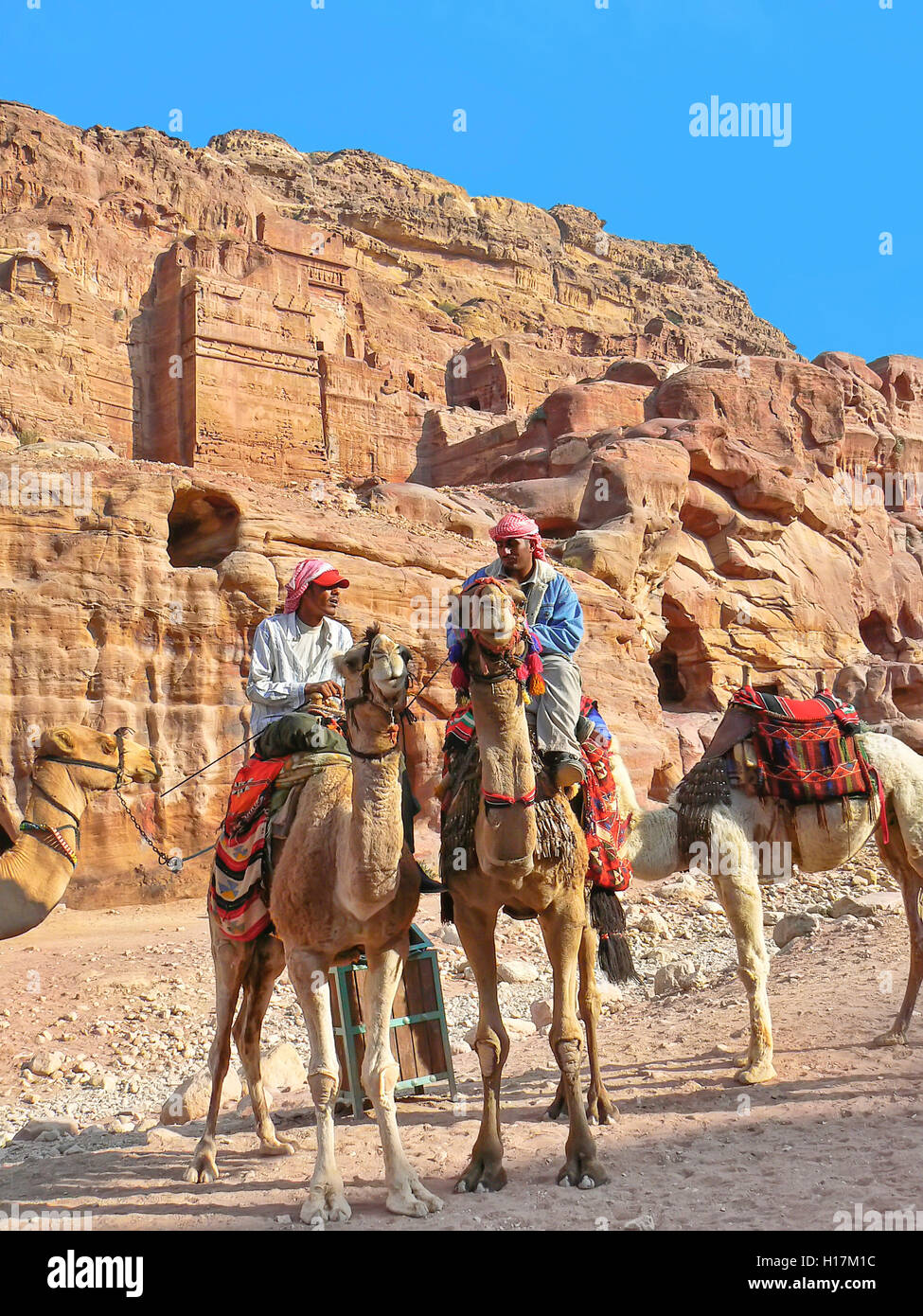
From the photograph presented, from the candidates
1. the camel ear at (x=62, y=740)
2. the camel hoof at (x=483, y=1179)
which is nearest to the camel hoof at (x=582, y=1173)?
the camel hoof at (x=483, y=1179)

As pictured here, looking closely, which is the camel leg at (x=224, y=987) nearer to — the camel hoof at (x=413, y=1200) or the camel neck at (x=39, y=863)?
the camel neck at (x=39, y=863)

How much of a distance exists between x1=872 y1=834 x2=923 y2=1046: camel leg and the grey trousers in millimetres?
3410

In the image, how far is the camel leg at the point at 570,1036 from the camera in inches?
195

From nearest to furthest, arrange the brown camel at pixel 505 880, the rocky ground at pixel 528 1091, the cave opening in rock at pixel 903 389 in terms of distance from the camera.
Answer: the brown camel at pixel 505 880
the rocky ground at pixel 528 1091
the cave opening in rock at pixel 903 389

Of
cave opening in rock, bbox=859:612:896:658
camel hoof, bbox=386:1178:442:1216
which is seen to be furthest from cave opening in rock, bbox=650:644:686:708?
camel hoof, bbox=386:1178:442:1216

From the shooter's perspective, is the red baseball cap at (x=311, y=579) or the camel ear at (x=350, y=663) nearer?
the camel ear at (x=350, y=663)

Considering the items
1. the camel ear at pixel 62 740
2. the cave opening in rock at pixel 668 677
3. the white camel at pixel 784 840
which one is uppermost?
the cave opening in rock at pixel 668 677

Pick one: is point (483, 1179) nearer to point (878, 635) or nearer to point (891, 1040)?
point (891, 1040)

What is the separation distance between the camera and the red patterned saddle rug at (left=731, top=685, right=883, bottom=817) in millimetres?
7371

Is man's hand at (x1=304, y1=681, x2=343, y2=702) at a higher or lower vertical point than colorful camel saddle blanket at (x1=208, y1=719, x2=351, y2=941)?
higher

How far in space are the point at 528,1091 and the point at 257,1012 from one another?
2124 mm

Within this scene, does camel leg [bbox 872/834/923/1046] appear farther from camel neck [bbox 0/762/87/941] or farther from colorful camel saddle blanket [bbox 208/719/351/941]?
camel neck [bbox 0/762/87/941]

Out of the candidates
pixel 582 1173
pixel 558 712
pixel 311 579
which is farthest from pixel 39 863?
pixel 582 1173
